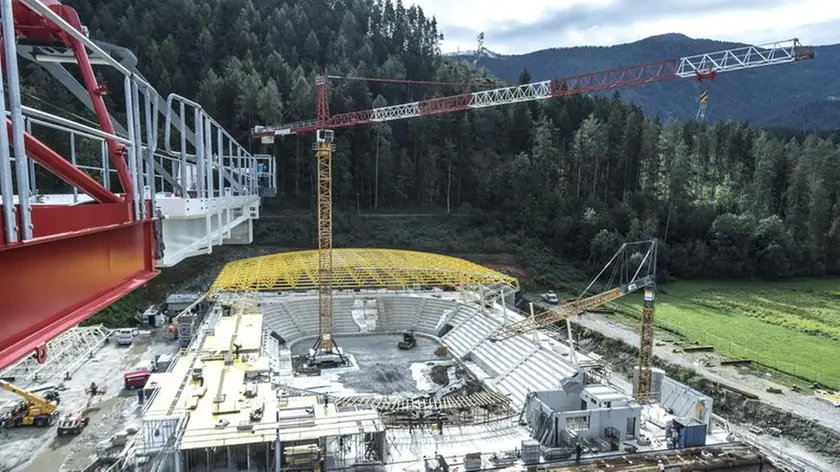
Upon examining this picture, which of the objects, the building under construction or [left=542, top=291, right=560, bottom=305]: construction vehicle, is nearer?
the building under construction

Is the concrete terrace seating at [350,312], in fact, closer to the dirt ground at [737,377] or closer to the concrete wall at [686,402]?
the dirt ground at [737,377]

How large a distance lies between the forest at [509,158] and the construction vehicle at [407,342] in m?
24.6

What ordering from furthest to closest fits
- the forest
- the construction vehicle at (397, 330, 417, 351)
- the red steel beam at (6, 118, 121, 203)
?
1. the forest
2. the construction vehicle at (397, 330, 417, 351)
3. the red steel beam at (6, 118, 121, 203)

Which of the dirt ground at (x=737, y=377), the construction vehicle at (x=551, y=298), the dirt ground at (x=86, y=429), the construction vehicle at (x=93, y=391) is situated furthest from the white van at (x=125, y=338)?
the construction vehicle at (x=551, y=298)

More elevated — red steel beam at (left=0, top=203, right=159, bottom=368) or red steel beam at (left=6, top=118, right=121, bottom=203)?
red steel beam at (left=6, top=118, right=121, bottom=203)

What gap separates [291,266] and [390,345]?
9.02 meters

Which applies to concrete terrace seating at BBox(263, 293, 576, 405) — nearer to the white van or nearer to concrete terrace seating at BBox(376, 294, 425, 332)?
concrete terrace seating at BBox(376, 294, 425, 332)

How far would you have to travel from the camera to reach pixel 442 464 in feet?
56.3

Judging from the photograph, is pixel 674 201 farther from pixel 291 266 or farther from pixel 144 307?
pixel 144 307

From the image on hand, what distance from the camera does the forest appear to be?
56.5 meters

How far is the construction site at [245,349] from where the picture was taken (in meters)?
5.48

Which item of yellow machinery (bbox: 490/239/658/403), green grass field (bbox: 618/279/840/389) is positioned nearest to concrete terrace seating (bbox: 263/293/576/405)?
yellow machinery (bbox: 490/239/658/403)

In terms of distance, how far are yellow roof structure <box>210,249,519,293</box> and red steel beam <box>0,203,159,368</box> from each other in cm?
2726

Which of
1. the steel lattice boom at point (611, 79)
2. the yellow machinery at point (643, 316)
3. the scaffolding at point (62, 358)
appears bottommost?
the scaffolding at point (62, 358)
